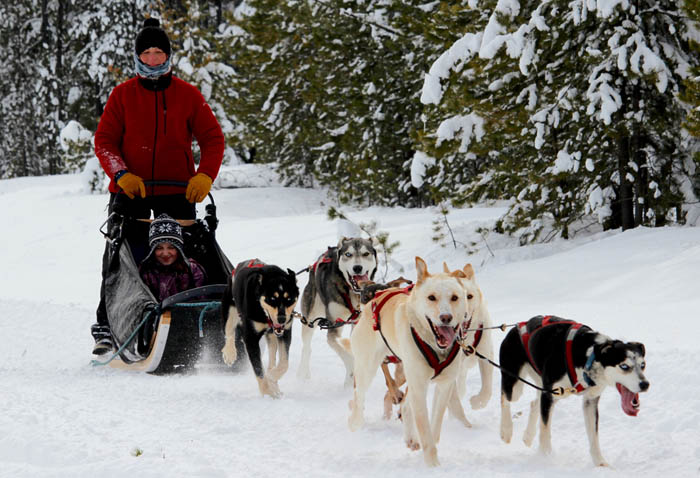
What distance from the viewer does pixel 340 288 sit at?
640 centimetres

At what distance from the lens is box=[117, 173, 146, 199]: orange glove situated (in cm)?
612

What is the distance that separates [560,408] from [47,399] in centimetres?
326

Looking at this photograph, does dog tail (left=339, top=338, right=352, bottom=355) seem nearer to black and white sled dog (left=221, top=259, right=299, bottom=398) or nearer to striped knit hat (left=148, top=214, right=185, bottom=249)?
black and white sled dog (left=221, top=259, right=299, bottom=398)

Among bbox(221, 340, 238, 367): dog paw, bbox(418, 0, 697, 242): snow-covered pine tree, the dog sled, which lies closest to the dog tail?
bbox(221, 340, 238, 367): dog paw

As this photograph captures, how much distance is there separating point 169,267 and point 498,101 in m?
4.99

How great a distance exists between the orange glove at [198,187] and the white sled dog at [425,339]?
99.8 inches

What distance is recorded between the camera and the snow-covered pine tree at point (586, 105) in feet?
28.7

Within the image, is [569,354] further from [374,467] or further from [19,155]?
[19,155]

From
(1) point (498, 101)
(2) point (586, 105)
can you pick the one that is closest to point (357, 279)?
(1) point (498, 101)

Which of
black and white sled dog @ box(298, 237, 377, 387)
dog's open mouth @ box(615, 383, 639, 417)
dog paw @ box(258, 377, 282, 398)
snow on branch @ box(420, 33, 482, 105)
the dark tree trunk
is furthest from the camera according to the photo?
the dark tree trunk

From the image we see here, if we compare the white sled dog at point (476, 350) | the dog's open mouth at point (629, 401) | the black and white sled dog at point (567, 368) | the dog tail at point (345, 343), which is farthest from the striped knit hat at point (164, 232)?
the dog's open mouth at point (629, 401)

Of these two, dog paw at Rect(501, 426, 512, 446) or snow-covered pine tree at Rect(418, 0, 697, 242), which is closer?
dog paw at Rect(501, 426, 512, 446)

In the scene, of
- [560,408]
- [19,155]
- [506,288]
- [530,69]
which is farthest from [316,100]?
[19,155]

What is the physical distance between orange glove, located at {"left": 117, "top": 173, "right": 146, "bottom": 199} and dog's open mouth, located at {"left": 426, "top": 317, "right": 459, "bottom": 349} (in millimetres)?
3217
